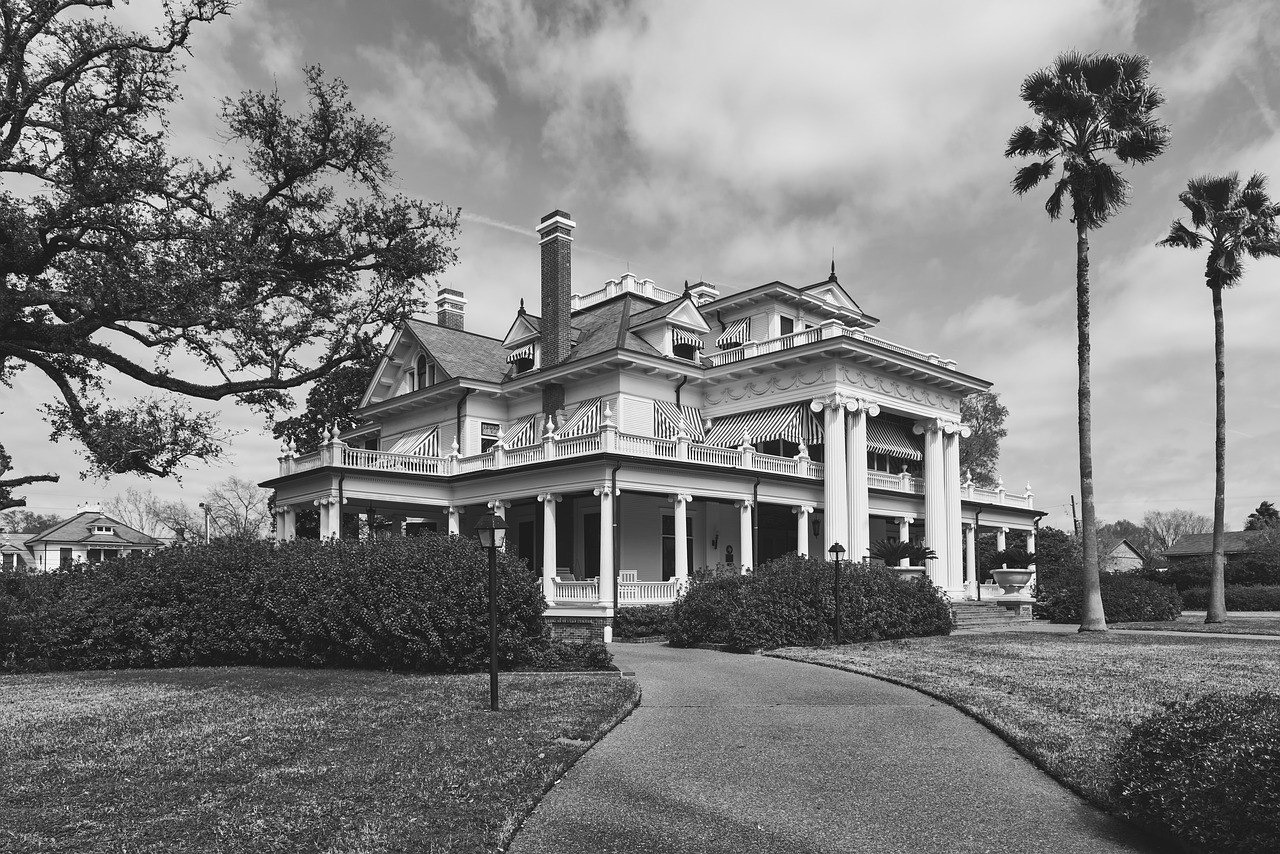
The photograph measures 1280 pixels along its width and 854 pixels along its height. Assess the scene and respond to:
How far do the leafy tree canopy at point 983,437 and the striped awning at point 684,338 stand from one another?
92.9 ft

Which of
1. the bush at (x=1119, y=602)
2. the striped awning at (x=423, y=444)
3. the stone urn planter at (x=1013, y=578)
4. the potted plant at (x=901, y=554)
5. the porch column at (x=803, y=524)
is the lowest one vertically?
the bush at (x=1119, y=602)

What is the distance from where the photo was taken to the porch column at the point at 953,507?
35000 millimetres

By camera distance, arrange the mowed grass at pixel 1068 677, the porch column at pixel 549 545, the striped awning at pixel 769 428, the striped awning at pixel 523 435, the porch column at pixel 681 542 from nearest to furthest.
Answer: the mowed grass at pixel 1068 677
the porch column at pixel 681 542
the porch column at pixel 549 545
the striped awning at pixel 769 428
the striped awning at pixel 523 435

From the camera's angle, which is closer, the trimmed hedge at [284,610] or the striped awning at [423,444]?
the trimmed hedge at [284,610]

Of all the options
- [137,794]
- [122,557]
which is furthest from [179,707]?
[122,557]

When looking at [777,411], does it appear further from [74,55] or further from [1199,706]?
[1199,706]

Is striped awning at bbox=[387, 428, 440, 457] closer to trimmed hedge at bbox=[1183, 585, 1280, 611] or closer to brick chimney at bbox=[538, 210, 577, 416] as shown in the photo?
brick chimney at bbox=[538, 210, 577, 416]

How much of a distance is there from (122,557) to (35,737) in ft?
33.7

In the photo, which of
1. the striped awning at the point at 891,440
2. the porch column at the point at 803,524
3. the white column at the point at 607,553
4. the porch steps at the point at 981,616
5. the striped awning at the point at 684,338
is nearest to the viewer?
the white column at the point at 607,553

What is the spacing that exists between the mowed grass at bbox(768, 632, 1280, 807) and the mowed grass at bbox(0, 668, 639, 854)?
15.2ft

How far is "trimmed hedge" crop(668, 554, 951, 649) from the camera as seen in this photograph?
21.5m

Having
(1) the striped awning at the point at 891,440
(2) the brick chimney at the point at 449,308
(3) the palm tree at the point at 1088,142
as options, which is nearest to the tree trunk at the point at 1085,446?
(3) the palm tree at the point at 1088,142

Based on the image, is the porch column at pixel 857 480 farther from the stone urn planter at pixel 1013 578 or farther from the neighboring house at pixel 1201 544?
the neighboring house at pixel 1201 544

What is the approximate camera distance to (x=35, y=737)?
34.0ft
